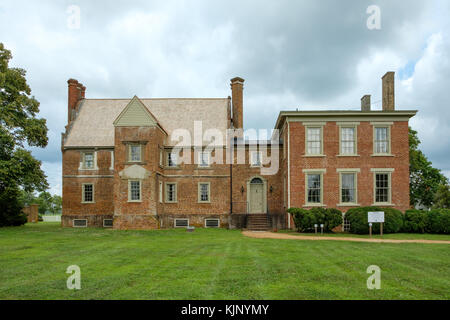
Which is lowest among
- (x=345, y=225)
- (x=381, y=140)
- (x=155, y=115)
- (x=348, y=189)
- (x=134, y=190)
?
(x=345, y=225)

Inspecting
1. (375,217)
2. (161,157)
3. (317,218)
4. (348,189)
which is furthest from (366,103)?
(161,157)

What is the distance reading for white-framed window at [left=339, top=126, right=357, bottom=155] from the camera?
2531 centimetres

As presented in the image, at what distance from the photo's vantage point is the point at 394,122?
25.2 m

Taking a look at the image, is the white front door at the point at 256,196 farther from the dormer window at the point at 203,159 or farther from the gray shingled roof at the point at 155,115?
the gray shingled roof at the point at 155,115

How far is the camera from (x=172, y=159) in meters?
30.1

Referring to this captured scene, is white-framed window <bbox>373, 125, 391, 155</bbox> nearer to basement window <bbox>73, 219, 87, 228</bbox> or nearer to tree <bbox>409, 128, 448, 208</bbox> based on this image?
tree <bbox>409, 128, 448, 208</bbox>

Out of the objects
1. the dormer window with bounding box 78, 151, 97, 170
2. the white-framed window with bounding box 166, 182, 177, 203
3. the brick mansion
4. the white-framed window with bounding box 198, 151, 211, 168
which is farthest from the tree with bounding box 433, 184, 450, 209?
the dormer window with bounding box 78, 151, 97, 170

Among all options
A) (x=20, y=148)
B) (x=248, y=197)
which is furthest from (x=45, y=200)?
(x=248, y=197)

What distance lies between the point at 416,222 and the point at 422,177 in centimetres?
1917

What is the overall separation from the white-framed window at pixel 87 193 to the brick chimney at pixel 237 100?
44.8 feet

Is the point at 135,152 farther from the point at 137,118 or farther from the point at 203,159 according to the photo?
the point at 203,159

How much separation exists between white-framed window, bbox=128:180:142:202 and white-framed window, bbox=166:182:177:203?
143 inches

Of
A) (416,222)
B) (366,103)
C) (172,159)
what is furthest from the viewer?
(172,159)

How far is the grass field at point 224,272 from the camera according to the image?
25.2 feet
